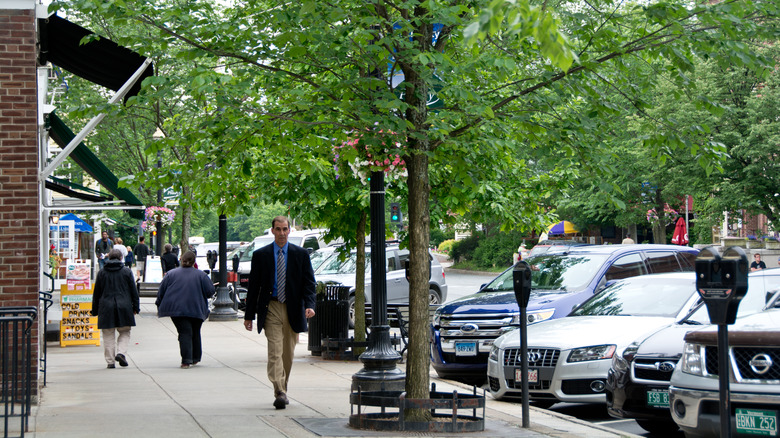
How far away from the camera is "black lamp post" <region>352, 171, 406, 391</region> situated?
10385 mm

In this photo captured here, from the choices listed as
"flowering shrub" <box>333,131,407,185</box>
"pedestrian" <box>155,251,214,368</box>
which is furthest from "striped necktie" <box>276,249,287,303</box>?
"pedestrian" <box>155,251,214,368</box>

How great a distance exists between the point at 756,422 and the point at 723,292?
126 centimetres

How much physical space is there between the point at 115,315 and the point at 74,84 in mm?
12955

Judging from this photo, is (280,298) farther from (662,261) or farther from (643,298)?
(662,261)

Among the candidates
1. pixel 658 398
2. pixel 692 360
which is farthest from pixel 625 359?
pixel 692 360

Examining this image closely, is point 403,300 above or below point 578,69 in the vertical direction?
below

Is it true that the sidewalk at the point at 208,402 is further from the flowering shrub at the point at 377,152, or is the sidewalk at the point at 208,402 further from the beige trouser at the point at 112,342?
the flowering shrub at the point at 377,152

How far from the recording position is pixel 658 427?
940 cm

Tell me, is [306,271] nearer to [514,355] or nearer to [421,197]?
[421,197]

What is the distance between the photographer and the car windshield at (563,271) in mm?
12969

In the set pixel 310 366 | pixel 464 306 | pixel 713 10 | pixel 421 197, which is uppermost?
pixel 713 10

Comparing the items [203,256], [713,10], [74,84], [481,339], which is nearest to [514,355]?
[481,339]

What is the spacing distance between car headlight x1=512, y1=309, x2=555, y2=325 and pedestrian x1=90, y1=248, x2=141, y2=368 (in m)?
5.72

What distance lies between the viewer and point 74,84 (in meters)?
25.1
